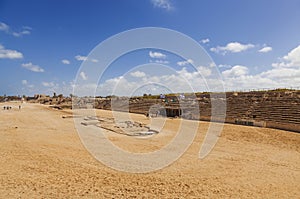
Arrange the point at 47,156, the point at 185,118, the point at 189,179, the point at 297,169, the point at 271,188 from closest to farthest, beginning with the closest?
the point at 271,188, the point at 189,179, the point at 297,169, the point at 47,156, the point at 185,118

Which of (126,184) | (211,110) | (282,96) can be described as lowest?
(126,184)

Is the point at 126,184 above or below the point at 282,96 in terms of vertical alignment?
below

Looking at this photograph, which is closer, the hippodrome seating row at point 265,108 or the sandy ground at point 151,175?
the sandy ground at point 151,175

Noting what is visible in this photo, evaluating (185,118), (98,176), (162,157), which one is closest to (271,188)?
(162,157)

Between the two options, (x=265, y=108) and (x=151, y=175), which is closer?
(x=151, y=175)

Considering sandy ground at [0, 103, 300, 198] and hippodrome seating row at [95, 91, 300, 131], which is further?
hippodrome seating row at [95, 91, 300, 131]

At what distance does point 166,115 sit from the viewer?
131 feet

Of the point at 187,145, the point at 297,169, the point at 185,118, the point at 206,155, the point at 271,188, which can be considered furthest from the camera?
the point at 185,118

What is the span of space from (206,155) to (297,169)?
481 cm

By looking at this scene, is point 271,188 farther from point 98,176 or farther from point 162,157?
point 98,176

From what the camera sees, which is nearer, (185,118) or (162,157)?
(162,157)

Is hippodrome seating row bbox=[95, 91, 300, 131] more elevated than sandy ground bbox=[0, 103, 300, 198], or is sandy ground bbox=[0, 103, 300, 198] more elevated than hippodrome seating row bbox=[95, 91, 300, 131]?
hippodrome seating row bbox=[95, 91, 300, 131]

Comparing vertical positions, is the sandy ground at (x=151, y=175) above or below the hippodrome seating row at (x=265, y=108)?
below

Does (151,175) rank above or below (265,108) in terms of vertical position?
below
